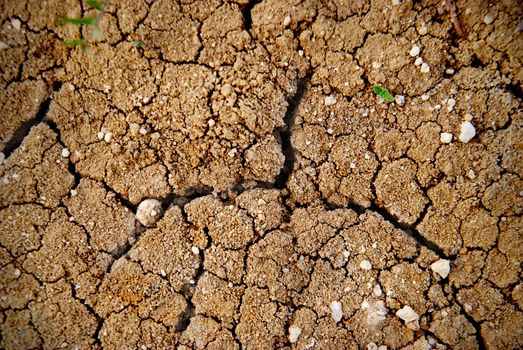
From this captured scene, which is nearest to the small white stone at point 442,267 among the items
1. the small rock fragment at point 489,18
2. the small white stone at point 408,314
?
the small white stone at point 408,314

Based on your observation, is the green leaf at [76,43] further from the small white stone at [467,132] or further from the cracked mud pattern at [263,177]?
the small white stone at [467,132]

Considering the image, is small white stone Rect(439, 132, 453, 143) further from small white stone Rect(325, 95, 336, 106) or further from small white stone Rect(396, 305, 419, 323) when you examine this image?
small white stone Rect(396, 305, 419, 323)

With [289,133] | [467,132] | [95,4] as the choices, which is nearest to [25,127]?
[95,4]

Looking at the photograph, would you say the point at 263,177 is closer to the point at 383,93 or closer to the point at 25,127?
the point at 383,93

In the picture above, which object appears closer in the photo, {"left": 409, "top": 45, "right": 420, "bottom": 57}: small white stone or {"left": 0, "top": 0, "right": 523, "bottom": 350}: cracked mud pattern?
{"left": 0, "top": 0, "right": 523, "bottom": 350}: cracked mud pattern

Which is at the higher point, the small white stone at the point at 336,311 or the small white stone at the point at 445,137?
the small white stone at the point at 445,137

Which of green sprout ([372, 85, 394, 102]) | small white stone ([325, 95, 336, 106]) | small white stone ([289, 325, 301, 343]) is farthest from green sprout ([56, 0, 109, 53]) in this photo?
small white stone ([289, 325, 301, 343])

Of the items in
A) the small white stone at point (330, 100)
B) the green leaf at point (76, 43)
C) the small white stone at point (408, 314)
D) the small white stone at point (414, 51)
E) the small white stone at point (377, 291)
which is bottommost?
the small white stone at point (408, 314)

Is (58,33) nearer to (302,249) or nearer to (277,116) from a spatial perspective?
(277,116)
